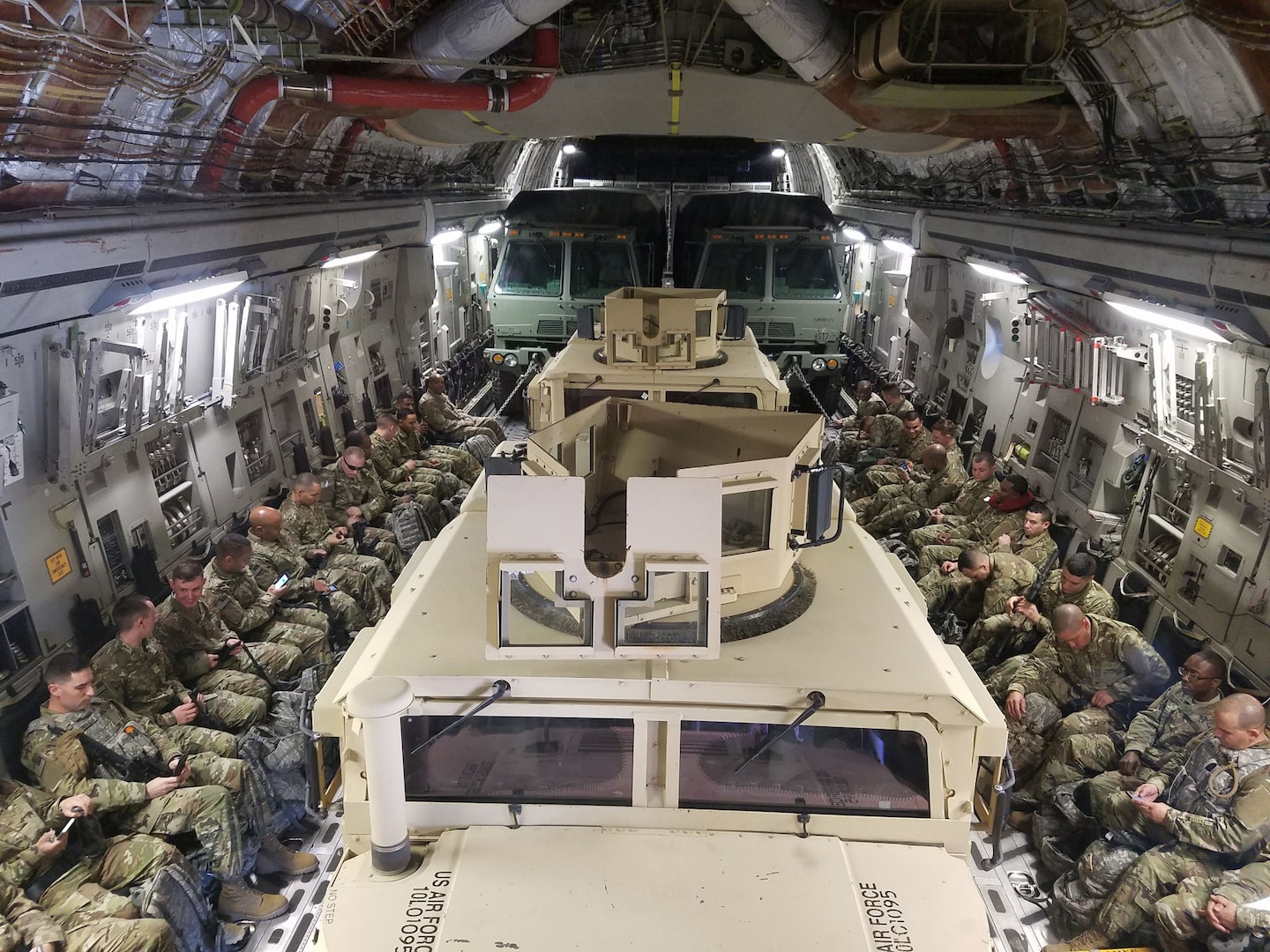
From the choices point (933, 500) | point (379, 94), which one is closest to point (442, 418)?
point (379, 94)

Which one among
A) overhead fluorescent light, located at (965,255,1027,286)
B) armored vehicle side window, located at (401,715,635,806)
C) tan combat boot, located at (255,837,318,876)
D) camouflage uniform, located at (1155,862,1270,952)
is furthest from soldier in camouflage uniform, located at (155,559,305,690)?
overhead fluorescent light, located at (965,255,1027,286)

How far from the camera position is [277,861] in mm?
4273

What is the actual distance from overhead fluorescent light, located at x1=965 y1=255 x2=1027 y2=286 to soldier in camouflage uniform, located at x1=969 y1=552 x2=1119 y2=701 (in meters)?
2.89

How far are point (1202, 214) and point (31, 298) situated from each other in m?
6.70

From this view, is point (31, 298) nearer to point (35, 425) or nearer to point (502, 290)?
point (35, 425)

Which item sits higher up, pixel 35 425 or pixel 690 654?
pixel 35 425

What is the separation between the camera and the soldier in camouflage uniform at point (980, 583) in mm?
5883

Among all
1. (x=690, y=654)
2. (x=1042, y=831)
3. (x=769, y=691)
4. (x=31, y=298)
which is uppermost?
(x=31, y=298)

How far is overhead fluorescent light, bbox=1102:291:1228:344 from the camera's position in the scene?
16.0ft

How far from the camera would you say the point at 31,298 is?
4.35m

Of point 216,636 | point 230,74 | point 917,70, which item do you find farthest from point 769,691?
point 230,74

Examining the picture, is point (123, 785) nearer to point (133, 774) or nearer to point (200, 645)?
point (133, 774)

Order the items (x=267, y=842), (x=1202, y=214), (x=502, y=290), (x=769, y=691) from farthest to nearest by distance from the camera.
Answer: (x=502, y=290) < (x=1202, y=214) < (x=267, y=842) < (x=769, y=691)

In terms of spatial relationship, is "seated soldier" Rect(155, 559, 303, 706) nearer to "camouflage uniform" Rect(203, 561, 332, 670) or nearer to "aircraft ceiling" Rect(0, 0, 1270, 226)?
"camouflage uniform" Rect(203, 561, 332, 670)
